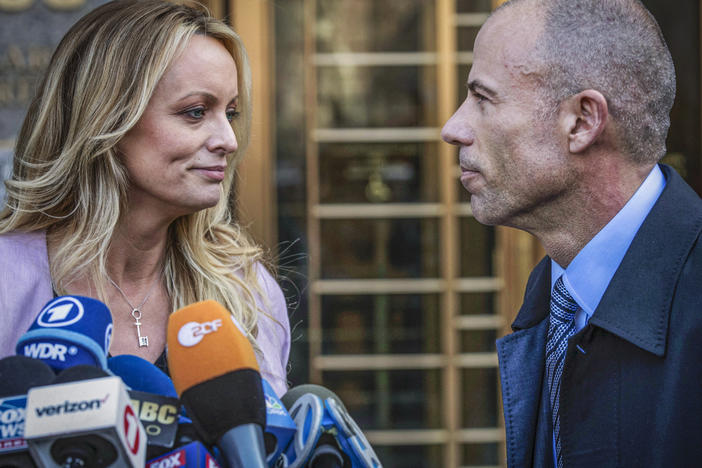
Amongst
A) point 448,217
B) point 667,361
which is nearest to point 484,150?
point 667,361

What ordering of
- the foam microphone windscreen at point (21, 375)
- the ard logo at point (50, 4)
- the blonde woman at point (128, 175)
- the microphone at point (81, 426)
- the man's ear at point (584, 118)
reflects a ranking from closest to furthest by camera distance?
1. the microphone at point (81, 426)
2. the foam microphone windscreen at point (21, 375)
3. the man's ear at point (584, 118)
4. the blonde woman at point (128, 175)
5. the ard logo at point (50, 4)

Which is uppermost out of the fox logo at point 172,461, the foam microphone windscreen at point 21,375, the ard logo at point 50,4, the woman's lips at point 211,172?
the ard logo at point 50,4

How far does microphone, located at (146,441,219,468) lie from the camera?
3.76 ft

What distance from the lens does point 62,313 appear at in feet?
4.17

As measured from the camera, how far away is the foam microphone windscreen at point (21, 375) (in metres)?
1.12

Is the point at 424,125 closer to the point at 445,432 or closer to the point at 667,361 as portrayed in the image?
the point at 445,432

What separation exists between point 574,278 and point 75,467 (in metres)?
1.03

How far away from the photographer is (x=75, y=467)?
1030mm

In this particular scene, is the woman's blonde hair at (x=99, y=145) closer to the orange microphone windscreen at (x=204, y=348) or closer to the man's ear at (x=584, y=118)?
the orange microphone windscreen at (x=204, y=348)

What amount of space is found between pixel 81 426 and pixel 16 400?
171 mm

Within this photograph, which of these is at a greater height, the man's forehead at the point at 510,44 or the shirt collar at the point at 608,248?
the man's forehead at the point at 510,44

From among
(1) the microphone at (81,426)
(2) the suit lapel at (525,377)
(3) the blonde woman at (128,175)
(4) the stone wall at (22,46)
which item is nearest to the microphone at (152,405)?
(1) the microphone at (81,426)

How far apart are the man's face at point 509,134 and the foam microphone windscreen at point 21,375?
95 centimetres

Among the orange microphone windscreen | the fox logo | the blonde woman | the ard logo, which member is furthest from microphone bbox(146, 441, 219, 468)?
the ard logo
